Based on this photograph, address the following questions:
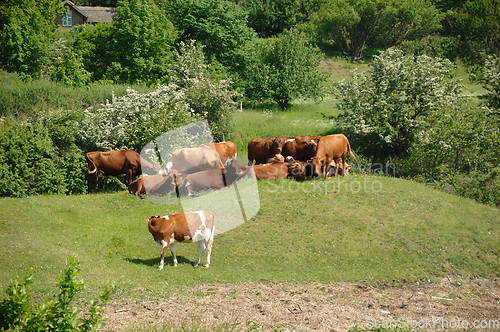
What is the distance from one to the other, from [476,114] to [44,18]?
3495 cm

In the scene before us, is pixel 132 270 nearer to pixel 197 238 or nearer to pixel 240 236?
pixel 197 238

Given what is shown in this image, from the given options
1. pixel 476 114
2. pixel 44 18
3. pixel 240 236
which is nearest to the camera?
pixel 240 236

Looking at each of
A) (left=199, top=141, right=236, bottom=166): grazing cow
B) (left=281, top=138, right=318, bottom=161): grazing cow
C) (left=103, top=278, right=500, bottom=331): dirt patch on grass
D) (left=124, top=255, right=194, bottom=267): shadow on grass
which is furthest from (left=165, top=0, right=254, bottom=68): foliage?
(left=103, top=278, right=500, bottom=331): dirt patch on grass

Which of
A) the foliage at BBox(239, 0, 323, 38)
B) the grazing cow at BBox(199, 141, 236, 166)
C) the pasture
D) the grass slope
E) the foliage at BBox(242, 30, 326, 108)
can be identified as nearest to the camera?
the pasture

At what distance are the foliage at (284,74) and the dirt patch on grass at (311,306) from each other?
89.6 feet

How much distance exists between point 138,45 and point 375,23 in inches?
1827

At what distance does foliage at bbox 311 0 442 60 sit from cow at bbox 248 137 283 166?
Result: 48.2 meters

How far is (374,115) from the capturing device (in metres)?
26.7

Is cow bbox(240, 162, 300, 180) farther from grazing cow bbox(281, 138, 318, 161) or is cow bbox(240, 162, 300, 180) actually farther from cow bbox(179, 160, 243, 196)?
grazing cow bbox(281, 138, 318, 161)

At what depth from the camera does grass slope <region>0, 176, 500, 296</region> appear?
36.4 ft

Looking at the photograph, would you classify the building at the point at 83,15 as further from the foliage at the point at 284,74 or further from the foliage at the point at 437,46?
the foliage at the point at 437,46

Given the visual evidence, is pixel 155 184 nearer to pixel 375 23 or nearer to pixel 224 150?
pixel 224 150

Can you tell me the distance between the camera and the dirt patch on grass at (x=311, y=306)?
28.1 feet

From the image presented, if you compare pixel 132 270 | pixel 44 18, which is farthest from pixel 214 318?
pixel 44 18
